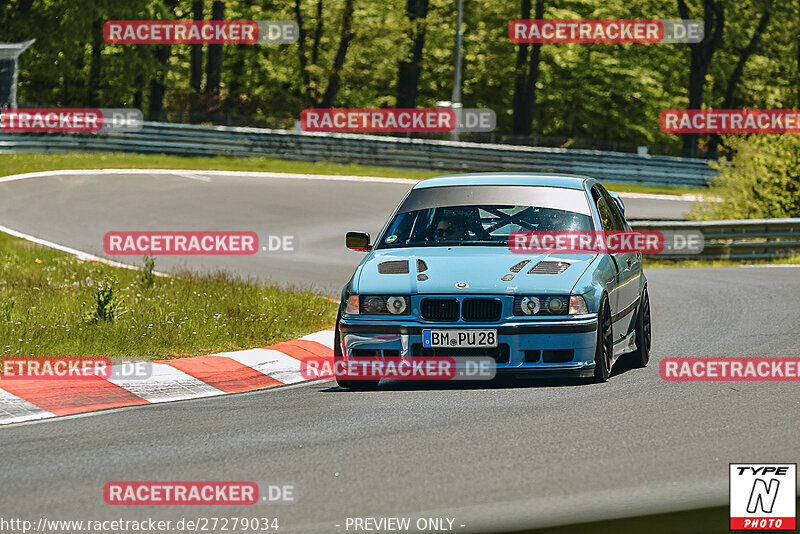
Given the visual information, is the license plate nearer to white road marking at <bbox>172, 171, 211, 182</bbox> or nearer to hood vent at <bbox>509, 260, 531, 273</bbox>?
hood vent at <bbox>509, 260, 531, 273</bbox>

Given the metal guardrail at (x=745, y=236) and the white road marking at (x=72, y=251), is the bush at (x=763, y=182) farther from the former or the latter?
the white road marking at (x=72, y=251)

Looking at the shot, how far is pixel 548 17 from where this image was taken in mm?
63562

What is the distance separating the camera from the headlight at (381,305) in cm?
948

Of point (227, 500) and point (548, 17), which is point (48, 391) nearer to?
point (227, 500)

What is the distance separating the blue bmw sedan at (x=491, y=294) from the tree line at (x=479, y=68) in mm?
43141

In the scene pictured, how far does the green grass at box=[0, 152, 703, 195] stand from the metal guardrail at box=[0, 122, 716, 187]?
32cm

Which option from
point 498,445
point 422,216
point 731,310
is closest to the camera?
point 498,445

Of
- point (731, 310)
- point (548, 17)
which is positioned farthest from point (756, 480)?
point (548, 17)

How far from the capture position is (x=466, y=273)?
9.55 m

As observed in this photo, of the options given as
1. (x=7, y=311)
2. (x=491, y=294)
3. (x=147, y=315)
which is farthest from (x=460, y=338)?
(x=7, y=311)

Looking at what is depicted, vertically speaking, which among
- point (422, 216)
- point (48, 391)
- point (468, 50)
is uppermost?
point (468, 50)

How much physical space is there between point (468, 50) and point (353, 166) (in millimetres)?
24992

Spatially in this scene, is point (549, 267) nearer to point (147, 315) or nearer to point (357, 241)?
point (357, 241)

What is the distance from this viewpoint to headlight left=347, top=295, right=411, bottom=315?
9.48 metres
